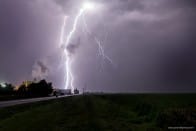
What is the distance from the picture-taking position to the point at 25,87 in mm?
92688

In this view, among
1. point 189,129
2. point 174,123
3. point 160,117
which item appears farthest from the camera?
point 160,117

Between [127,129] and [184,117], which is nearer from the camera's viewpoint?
[127,129]

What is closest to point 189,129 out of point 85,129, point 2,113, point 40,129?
point 85,129

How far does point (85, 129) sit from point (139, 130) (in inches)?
136

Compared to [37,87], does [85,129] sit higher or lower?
lower

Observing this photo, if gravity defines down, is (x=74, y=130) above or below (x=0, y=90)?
below

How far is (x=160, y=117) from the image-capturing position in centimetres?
2172

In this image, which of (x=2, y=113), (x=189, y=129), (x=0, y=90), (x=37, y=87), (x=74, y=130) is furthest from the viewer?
(x=37, y=87)

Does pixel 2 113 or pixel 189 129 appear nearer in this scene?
pixel 189 129

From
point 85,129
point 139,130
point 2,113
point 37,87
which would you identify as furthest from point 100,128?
point 37,87

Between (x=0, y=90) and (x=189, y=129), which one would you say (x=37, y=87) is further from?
(x=189, y=129)

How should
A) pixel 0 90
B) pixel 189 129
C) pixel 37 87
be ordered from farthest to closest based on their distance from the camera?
pixel 37 87
pixel 0 90
pixel 189 129

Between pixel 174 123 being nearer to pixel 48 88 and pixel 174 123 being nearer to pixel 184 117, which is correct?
pixel 184 117

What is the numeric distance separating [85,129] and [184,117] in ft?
23.1
